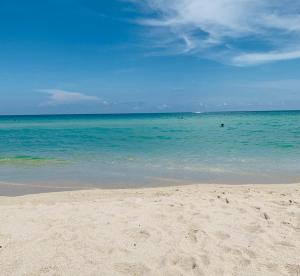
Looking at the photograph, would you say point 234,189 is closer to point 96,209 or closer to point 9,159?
point 96,209

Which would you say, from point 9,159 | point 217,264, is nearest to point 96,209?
point 217,264

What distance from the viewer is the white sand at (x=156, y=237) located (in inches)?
180

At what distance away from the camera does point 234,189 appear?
1007 cm

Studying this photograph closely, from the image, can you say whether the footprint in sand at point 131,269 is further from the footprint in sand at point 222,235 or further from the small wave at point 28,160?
the small wave at point 28,160

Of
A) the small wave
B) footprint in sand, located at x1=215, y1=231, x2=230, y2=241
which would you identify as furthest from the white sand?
the small wave

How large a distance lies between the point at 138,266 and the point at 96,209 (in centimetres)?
298

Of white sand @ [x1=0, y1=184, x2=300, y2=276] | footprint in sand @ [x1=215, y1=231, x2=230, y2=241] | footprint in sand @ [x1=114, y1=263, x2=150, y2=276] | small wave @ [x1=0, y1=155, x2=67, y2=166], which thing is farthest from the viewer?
small wave @ [x1=0, y1=155, x2=67, y2=166]

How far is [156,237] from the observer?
219 inches

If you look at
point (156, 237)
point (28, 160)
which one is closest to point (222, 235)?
point (156, 237)

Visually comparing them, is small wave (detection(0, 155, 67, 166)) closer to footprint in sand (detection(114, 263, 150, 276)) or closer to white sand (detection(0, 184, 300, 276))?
white sand (detection(0, 184, 300, 276))

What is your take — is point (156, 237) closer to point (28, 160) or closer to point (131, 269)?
point (131, 269)

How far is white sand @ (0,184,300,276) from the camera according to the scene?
4.58m

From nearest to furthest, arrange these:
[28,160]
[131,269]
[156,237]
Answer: [131,269] → [156,237] → [28,160]

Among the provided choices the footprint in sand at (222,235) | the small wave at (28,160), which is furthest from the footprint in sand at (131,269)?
the small wave at (28,160)
